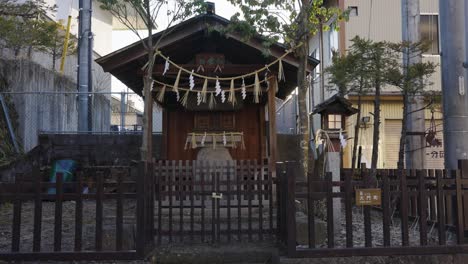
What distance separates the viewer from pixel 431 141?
13.8 metres

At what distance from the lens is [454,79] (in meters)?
8.02

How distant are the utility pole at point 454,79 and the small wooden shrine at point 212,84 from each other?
9.25 ft

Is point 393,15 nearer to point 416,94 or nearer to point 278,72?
point 416,94

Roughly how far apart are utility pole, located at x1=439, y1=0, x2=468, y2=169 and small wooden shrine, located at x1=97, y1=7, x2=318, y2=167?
111 inches

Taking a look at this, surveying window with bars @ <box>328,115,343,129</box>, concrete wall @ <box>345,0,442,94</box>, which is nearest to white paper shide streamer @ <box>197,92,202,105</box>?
window with bars @ <box>328,115,343,129</box>

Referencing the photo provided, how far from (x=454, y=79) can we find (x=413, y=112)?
3.38 metres

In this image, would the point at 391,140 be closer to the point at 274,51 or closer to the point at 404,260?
the point at 274,51

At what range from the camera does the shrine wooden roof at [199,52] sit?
9.62 metres

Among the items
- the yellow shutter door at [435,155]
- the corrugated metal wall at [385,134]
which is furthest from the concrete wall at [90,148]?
the yellow shutter door at [435,155]

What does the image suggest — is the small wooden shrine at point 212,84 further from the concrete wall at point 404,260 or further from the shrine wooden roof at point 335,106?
the concrete wall at point 404,260

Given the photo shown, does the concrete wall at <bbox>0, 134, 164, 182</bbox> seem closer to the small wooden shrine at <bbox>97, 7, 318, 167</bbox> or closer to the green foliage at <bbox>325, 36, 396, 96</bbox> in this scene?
the small wooden shrine at <bbox>97, 7, 318, 167</bbox>

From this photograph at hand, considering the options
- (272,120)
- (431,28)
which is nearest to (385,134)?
(431,28)

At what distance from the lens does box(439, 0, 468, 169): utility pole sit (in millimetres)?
7836

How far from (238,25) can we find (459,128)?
15.4 ft
